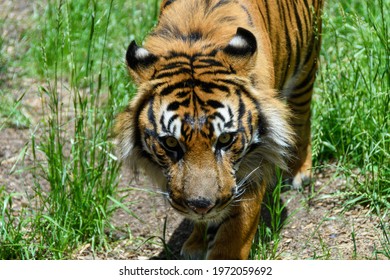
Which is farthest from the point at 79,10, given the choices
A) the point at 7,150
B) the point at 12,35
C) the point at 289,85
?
the point at 289,85

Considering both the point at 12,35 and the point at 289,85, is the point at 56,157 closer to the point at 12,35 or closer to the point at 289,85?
the point at 289,85

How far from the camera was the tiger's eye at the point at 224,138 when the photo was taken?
13.1 feet

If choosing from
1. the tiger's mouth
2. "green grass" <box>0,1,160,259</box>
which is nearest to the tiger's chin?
the tiger's mouth

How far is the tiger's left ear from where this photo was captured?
4098 millimetres

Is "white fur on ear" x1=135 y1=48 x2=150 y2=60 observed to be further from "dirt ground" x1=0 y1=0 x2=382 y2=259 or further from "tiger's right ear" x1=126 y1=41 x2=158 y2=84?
"dirt ground" x1=0 y1=0 x2=382 y2=259

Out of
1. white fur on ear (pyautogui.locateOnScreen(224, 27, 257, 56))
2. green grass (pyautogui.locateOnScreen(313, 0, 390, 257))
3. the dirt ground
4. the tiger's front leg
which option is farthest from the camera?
green grass (pyautogui.locateOnScreen(313, 0, 390, 257))

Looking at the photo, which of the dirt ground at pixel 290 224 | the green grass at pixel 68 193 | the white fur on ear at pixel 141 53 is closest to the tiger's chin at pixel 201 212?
the dirt ground at pixel 290 224

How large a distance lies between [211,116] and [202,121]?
58mm

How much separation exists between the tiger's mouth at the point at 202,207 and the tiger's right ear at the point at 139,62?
0.68 m

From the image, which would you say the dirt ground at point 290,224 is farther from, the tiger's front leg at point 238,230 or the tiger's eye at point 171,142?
the tiger's eye at point 171,142

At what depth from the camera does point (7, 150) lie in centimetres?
615

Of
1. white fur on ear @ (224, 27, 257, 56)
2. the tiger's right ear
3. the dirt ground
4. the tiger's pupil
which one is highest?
white fur on ear @ (224, 27, 257, 56)

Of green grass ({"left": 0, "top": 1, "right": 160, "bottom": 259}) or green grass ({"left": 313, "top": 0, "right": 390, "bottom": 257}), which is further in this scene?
green grass ({"left": 313, "top": 0, "right": 390, "bottom": 257})

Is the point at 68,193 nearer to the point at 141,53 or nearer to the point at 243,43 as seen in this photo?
the point at 141,53
